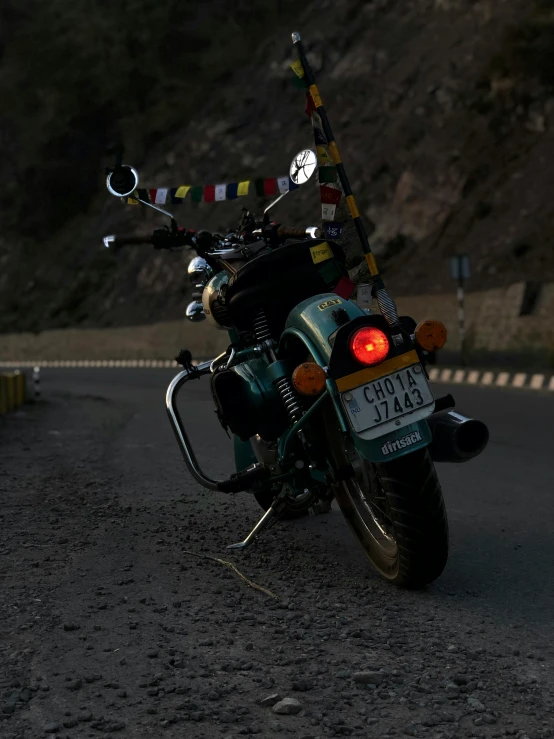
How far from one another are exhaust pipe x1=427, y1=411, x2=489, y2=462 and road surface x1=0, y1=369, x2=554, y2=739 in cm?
60

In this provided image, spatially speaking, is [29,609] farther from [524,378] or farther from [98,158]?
[98,158]

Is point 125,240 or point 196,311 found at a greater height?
point 125,240

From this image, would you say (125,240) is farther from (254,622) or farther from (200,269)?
(254,622)

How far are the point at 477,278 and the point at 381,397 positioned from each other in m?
26.3

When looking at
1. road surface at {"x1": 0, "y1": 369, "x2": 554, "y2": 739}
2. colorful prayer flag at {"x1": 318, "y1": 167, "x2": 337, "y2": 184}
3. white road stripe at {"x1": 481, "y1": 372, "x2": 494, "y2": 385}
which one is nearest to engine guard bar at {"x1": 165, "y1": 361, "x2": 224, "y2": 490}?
road surface at {"x1": 0, "y1": 369, "x2": 554, "y2": 739}

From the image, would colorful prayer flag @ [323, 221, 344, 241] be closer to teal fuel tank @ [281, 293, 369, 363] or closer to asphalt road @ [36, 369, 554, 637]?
teal fuel tank @ [281, 293, 369, 363]

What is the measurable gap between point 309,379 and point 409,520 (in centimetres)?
75

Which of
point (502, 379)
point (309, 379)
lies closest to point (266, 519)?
point (309, 379)

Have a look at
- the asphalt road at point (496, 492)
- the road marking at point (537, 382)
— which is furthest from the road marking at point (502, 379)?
the asphalt road at point (496, 492)

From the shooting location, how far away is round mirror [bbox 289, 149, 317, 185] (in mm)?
6637

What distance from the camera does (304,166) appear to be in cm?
668

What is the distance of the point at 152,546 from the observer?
22.5ft

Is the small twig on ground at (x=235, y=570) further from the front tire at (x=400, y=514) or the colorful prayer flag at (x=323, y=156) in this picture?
the colorful prayer flag at (x=323, y=156)

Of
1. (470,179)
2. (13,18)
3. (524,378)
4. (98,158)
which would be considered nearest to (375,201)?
(470,179)
